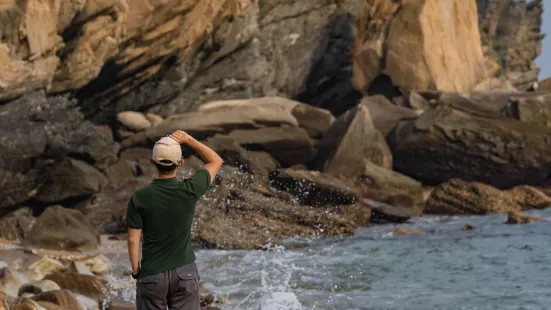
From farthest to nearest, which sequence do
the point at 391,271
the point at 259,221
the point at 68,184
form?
the point at 68,184
the point at 259,221
the point at 391,271

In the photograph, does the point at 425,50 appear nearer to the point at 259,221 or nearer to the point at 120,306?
the point at 259,221

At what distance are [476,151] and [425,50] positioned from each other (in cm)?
1327

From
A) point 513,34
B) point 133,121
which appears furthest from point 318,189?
point 513,34

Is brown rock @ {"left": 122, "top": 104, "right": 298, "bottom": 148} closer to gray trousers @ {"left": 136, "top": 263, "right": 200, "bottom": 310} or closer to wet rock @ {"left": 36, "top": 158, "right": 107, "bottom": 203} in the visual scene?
wet rock @ {"left": 36, "top": 158, "right": 107, "bottom": 203}

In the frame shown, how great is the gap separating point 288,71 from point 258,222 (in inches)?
853

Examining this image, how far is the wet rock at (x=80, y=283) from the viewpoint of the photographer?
11570 millimetres

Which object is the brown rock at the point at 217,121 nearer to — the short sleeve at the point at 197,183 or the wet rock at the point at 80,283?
the wet rock at the point at 80,283

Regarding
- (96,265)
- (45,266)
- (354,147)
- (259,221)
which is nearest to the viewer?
(45,266)

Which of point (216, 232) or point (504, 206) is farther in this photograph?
point (504, 206)

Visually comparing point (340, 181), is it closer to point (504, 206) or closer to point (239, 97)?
point (504, 206)

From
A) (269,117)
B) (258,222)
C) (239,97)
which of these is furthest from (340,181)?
(239,97)

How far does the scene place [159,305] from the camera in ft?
18.6

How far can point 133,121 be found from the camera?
105 feet

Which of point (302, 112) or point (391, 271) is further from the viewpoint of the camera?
→ point (302, 112)
